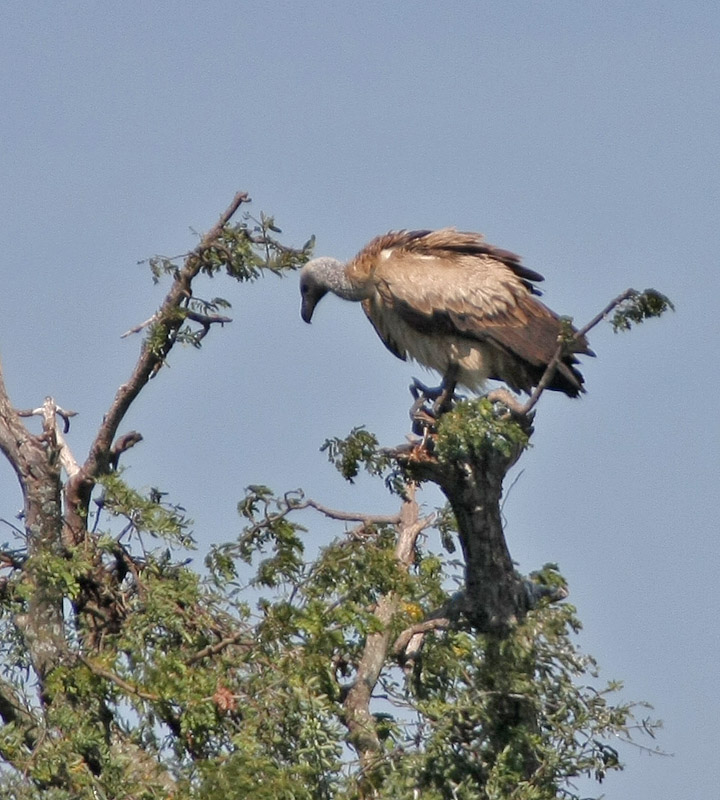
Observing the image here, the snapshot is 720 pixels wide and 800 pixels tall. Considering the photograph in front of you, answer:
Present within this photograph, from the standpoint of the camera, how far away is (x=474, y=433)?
7953mm

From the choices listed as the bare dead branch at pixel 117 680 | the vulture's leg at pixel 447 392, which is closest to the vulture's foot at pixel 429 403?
the vulture's leg at pixel 447 392

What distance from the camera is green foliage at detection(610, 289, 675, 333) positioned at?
25.9 ft

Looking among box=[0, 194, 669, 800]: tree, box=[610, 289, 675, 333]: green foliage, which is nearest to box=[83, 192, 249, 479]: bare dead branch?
box=[0, 194, 669, 800]: tree

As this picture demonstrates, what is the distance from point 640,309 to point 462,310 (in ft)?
8.77

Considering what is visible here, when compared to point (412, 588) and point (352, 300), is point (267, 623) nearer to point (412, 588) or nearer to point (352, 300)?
point (412, 588)

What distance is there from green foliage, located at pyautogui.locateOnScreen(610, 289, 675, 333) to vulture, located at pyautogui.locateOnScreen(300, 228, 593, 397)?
2099 millimetres

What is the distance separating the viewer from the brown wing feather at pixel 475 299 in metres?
10.4

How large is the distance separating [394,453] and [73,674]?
217 centimetres

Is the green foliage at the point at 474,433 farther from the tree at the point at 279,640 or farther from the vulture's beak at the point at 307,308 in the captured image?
the vulture's beak at the point at 307,308

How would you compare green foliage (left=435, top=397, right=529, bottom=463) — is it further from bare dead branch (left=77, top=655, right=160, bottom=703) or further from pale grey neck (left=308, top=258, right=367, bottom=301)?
pale grey neck (left=308, top=258, right=367, bottom=301)

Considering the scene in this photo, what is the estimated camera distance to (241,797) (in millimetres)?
7008

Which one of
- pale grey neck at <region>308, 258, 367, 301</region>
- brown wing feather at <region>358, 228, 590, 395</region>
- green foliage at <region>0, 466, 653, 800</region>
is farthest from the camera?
pale grey neck at <region>308, 258, 367, 301</region>

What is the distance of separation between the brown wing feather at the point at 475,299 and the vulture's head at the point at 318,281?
385 millimetres

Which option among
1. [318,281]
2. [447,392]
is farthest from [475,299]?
[318,281]
